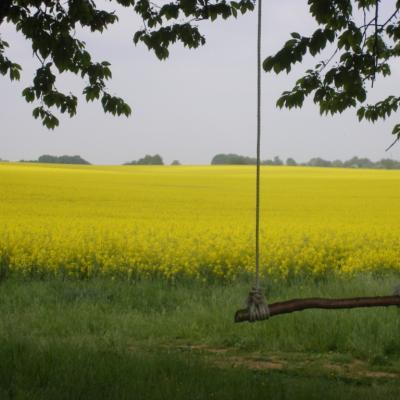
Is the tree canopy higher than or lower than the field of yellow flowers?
higher

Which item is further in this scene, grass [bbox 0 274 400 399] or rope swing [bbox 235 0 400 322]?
grass [bbox 0 274 400 399]

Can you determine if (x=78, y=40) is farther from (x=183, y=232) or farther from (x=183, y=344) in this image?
(x=183, y=232)

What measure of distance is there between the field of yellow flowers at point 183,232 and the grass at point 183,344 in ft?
2.60

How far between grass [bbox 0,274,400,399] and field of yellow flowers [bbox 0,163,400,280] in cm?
79

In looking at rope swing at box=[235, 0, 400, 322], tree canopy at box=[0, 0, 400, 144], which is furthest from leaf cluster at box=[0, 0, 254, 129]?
rope swing at box=[235, 0, 400, 322]

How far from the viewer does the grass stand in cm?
477

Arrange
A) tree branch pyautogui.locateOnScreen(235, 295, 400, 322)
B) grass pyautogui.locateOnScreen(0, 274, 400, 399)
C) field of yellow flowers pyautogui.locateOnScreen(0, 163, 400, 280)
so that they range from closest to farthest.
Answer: tree branch pyautogui.locateOnScreen(235, 295, 400, 322) → grass pyautogui.locateOnScreen(0, 274, 400, 399) → field of yellow flowers pyautogui.locateOnScreen(0, 163, 400, 280)

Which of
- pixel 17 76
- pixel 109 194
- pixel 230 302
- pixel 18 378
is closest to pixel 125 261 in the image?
pixel 230 302

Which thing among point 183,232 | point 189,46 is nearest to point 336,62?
point 189,46

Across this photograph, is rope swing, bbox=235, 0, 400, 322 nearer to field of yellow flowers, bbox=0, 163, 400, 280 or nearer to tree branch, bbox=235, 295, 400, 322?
tree branch, bbox=235, 295, 400, 322

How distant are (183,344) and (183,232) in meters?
8.19

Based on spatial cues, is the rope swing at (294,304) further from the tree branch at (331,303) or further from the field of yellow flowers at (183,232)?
the field of yellow flowers at (183,232)

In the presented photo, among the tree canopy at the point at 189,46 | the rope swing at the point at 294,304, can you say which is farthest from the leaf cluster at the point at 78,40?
the rope swing at the point at 294,304

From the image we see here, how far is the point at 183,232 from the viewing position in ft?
50.5
